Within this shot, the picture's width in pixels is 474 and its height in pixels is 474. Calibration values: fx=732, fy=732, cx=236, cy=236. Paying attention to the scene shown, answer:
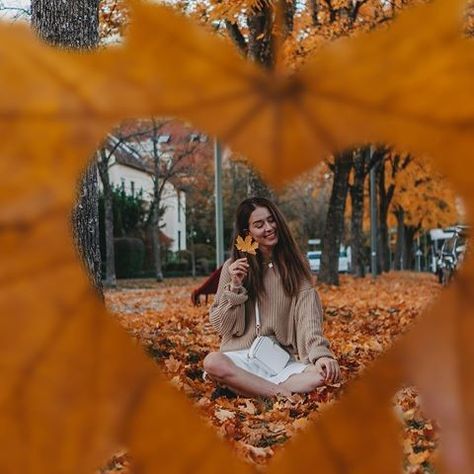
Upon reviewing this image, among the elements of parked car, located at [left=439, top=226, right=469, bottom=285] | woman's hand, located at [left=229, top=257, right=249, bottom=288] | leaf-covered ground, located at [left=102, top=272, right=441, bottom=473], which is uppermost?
parked car, located at [left=439, top=226, right=469, bottom=285]

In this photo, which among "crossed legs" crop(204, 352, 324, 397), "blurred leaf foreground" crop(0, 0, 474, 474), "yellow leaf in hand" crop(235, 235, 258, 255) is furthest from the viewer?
"crossed legs" crop(204, 352, 324, 397)

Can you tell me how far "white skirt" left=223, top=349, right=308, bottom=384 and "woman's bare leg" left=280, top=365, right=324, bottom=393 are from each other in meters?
0.07

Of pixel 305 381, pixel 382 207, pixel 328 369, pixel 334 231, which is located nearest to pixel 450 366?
pixel 328 369

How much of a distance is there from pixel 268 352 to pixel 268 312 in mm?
171

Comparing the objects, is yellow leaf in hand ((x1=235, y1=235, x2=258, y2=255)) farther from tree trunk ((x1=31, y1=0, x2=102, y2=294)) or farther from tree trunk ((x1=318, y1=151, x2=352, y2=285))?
tree trunk ((x1=318, y1=151, x2=352, y2=285))

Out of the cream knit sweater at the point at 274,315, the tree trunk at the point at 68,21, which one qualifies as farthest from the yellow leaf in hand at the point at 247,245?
the tree trunk at the point at 68,21

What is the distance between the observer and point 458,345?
43 centimetres

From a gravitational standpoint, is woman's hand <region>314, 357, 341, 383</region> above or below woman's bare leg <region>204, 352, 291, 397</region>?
above

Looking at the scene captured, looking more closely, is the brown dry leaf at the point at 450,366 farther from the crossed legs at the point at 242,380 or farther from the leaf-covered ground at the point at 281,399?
the crossed legs at the point at 242,380

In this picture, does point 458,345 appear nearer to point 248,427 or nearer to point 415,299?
point 248,427

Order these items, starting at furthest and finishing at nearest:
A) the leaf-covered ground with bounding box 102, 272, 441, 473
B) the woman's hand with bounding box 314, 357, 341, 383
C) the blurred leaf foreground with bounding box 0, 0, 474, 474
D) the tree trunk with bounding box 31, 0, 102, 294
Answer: the woman's hand with bounding box 314, 357, 341, 383
the tree trunk with bounding box 31, 0, 102, 294
the leaf-covered ground with bounding box 102, 272, 441, 473
the blurred leaf foreground with bounding box 0, 0, 474, 474

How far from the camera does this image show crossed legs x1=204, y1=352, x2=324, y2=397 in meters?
3.03

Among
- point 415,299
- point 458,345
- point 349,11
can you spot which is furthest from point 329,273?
point 458,345

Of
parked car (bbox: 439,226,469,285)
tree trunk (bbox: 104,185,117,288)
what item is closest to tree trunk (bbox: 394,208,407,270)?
tree trunk (bbox: 104,185,117,288)
